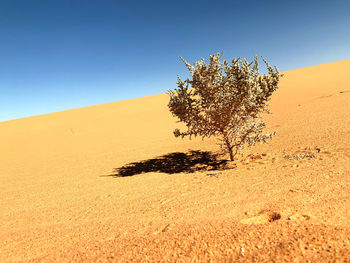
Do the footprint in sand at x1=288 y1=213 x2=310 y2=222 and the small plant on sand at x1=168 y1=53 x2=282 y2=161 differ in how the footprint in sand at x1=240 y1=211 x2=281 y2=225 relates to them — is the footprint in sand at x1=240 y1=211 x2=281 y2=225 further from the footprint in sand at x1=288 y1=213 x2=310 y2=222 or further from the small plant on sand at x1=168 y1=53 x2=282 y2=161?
the small plant on sand at x1=168 y1=53 x2=282 y2=161

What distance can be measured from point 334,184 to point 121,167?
786cm

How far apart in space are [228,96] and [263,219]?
482cm

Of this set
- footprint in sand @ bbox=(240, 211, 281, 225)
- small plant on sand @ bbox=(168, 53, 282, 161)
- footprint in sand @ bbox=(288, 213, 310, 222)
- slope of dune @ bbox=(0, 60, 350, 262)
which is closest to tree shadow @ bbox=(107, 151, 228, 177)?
slope of dune @ bbox=(0, 60, 350, 262)

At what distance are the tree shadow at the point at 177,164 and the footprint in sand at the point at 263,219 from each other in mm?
3634

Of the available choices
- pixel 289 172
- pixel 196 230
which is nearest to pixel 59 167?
pixel 196 230

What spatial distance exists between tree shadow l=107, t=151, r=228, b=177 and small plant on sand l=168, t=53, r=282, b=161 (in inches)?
38.8

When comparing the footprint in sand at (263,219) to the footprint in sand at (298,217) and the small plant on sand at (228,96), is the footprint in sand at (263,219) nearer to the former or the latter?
the footprint in sand at (298,217)

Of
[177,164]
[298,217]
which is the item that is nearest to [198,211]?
[298,217]

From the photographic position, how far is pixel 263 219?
327cm

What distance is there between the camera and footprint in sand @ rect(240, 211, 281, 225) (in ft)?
10.5

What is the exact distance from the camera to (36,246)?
3645 millimetres

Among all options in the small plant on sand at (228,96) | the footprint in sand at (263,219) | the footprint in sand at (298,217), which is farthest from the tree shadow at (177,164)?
the footprint in sand at (298,217)

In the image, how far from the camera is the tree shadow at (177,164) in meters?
7.54

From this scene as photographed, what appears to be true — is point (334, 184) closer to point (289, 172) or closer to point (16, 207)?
point (289, 172)
